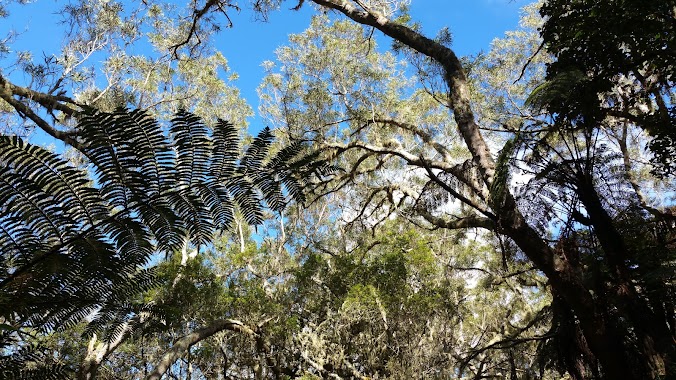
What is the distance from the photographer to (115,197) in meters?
2.12

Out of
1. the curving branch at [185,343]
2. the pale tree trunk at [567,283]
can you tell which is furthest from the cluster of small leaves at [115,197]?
the curving branch at [185,343]

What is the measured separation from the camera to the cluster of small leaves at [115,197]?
199 centimetres

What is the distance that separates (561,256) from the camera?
3.69 metres

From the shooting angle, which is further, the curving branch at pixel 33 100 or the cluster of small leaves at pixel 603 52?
the curving branch at pixel 33 100

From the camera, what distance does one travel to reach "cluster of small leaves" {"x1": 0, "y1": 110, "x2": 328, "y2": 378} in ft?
6.54

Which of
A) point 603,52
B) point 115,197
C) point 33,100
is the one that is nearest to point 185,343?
point 33,100

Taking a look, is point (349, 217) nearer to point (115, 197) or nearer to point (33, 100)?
point (33, 100)

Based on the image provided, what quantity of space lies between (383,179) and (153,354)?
664cm

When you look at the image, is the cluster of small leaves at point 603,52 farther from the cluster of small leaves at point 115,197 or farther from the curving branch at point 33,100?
the curving branch at point 33,100

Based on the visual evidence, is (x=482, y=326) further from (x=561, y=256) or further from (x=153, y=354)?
(x=561, y=256)

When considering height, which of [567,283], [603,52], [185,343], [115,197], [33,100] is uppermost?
[33,100]

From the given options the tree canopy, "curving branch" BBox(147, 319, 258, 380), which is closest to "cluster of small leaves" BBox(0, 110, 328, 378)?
the tree canopy

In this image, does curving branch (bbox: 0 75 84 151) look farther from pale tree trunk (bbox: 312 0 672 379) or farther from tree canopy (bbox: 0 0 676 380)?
pale tree trunk (bbox: 312 0 672 379)

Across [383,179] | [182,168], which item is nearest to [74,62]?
[383,179]
